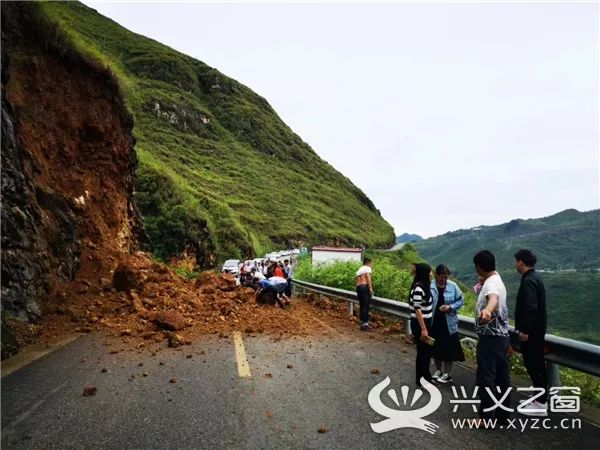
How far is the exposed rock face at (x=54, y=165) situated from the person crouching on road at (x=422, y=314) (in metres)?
7.02

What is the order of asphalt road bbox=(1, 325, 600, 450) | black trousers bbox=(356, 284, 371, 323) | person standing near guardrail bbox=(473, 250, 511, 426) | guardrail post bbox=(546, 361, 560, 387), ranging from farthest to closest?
black trousers bbox=(356, 284, 371, 323)
guardrail post bbox=(546, 361, 560, 387)
person standing near guardrail bbox=(473, 250, 511, 426)
asphalt road bbox=(1, 325, 600, 450)

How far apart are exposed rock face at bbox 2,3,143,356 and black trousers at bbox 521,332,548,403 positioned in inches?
327

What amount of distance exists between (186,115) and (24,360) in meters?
102

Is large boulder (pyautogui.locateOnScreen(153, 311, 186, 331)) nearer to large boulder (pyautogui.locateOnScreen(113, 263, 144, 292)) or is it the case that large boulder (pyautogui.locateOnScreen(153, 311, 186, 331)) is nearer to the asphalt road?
the asphalt road

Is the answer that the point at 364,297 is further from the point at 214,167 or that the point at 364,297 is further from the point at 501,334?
the point at 214,167

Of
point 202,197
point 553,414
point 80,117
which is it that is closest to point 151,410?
point 553,414

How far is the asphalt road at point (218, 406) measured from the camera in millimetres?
→ 4219

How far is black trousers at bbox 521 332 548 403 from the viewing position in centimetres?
525

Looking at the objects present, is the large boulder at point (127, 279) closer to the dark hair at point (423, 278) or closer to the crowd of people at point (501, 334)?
the dark hair at point (423, 278)

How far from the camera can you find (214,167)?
87.0m

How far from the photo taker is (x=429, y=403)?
5438 millimetres

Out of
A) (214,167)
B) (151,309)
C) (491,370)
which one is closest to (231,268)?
(151,309)

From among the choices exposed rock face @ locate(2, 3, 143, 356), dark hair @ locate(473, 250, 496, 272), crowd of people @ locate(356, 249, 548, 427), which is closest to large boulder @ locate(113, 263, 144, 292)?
exposed rock face @ locate(2, 3, 143, 356)

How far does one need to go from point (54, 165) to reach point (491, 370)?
13.3 metres
